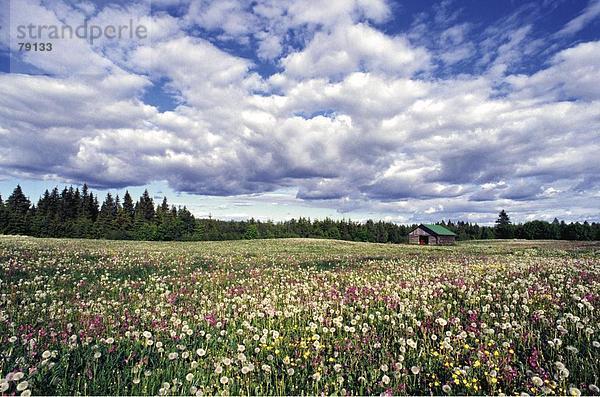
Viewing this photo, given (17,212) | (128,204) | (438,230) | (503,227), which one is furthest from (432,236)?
(17,212)

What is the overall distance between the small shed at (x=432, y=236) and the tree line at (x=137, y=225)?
4374 centimetres

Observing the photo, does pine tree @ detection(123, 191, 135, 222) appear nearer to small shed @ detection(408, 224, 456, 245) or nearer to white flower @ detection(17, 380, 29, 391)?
small shed @ detection(408, 224, 456, 245)

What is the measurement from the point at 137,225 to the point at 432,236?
85971 mm

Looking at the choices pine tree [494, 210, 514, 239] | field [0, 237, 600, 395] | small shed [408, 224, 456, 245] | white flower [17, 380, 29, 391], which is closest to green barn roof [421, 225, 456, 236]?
small shed [408, 224, 456, 245]

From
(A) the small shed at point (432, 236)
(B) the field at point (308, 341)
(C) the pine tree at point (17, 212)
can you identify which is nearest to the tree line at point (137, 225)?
(C) the pine tree at point (17, 212)

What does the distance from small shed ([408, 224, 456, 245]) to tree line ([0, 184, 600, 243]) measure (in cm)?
4374

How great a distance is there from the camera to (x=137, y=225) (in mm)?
100188

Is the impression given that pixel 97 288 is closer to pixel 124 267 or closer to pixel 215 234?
pixel 124 267

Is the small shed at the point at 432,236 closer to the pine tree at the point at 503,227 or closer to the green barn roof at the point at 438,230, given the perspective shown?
the green barn roof at the point at 438,230

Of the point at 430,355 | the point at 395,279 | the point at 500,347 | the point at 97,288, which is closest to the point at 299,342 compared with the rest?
the point at 430,355

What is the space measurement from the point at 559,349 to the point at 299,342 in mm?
4164

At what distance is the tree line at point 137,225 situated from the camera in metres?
92.7

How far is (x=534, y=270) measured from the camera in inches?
474

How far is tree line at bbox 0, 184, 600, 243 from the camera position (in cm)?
9269
